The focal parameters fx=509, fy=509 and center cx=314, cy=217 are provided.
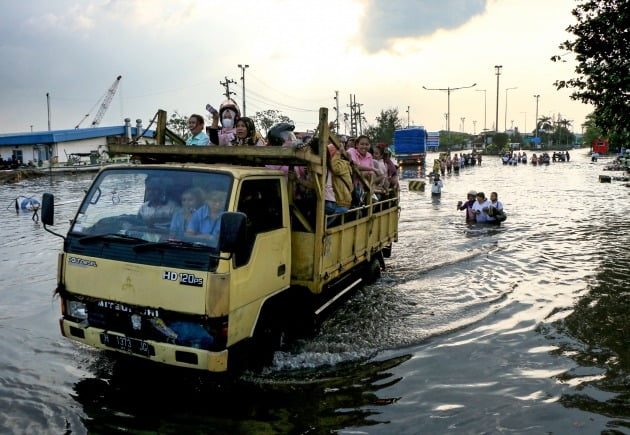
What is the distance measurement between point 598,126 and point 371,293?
8.54 metres

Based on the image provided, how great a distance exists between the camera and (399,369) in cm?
539

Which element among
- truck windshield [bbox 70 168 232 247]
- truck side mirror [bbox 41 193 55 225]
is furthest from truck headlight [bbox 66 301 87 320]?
truck side mirror [bbox 41 193 55 225]

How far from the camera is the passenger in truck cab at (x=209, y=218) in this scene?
13.8ft

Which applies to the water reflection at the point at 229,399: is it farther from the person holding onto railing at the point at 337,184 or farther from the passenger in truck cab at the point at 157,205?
the person holding onto railing at the point at 337,184

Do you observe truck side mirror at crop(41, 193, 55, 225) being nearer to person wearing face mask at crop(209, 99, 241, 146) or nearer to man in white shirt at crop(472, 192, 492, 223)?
person wearing face mask at crop(209, 99, 241, 146)

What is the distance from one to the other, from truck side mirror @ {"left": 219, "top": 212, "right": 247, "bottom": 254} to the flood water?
1.52m

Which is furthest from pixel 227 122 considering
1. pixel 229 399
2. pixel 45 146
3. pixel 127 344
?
pixel 45 146

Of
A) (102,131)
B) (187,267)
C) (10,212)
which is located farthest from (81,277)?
(102,131)

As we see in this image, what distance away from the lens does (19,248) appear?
1198 cm

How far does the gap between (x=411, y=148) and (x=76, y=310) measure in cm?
4098

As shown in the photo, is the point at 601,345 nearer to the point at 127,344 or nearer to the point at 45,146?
the point at 127,344

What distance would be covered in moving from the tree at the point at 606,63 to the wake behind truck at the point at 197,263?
9255 millimetres

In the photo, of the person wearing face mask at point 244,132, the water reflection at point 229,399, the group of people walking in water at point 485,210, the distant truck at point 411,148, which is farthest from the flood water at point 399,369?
the distant truck at point 411,148

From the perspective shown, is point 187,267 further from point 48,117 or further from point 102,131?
point 48,117
